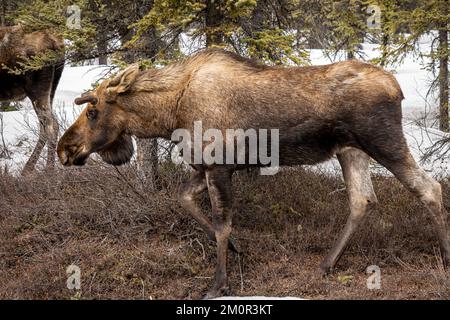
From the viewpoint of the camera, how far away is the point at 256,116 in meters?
6.89

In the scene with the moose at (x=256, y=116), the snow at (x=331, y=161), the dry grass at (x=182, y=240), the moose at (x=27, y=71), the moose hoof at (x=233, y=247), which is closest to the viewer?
the moose at (x=256, y=116)

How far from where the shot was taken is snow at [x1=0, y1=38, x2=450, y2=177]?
10680mm

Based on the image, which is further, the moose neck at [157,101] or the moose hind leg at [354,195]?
the moose hind leg at [354,195]

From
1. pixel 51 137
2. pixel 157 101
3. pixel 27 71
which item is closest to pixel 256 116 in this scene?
pixel 157 101

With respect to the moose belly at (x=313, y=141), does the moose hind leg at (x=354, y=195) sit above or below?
below

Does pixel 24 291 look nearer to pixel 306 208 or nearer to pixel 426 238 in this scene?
pixel 306 208

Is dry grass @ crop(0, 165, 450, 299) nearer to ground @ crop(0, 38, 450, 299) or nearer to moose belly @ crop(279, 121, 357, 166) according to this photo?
ground @ crop(0, 38, 450, 299)

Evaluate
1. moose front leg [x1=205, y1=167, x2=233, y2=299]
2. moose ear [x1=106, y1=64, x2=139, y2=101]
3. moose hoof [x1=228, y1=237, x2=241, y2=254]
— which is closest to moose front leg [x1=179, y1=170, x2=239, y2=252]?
moose front leg [x1=205, y1=167, x2=233, y2=299]

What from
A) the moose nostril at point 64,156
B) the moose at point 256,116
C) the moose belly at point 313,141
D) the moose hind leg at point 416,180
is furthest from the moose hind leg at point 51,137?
the moose hind leg at point 416,180

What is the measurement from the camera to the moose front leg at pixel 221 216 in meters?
6.83

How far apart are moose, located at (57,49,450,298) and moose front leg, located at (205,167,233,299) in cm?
1

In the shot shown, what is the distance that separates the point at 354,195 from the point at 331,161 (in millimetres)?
4270

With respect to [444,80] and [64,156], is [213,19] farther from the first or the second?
[444,80]

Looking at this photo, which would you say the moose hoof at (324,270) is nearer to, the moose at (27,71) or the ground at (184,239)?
the ground at (184,239)
